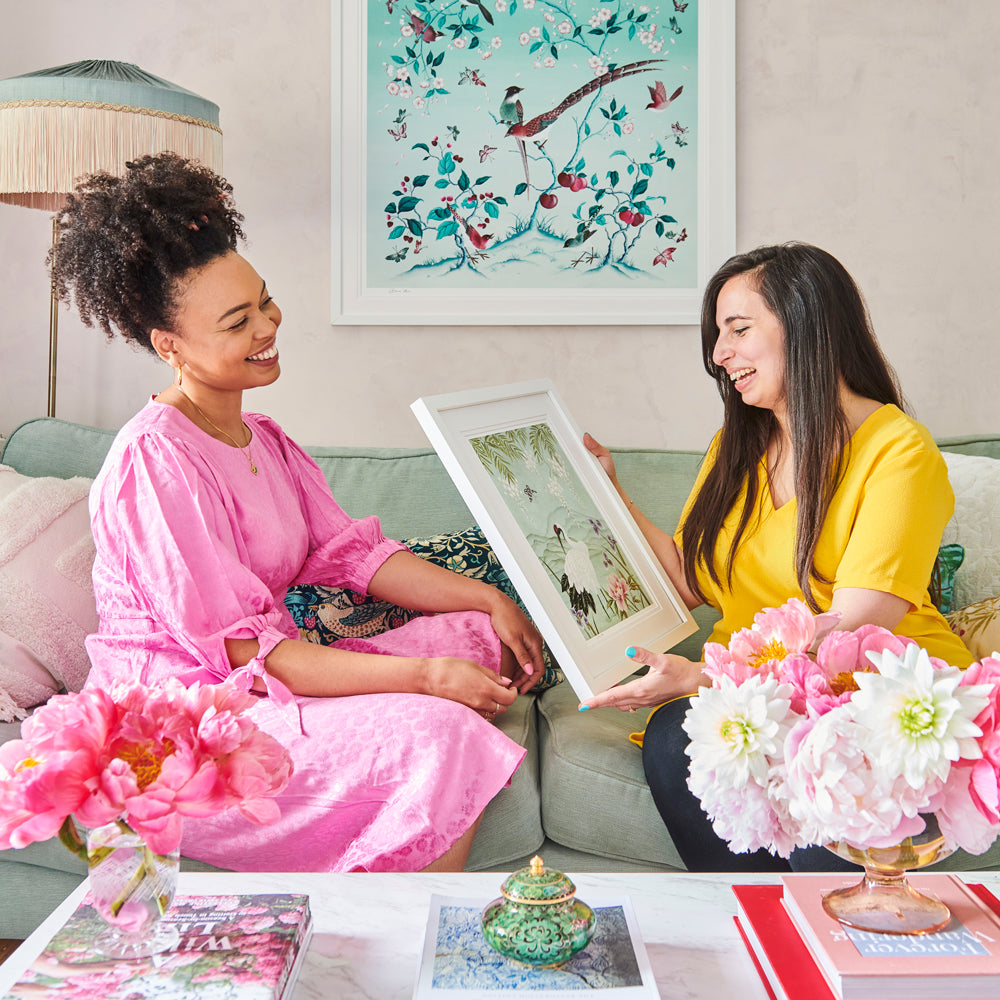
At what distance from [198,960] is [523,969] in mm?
286

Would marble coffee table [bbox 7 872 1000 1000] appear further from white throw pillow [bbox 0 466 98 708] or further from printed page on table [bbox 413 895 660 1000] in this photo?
white throw pillow [bbox 0 466 98 708]

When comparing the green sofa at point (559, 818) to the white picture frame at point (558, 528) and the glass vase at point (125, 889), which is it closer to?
the white picture frame at point (558, 528)

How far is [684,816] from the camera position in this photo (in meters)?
1.41

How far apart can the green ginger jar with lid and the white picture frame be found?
20.4 inches

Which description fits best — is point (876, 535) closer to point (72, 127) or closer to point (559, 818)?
point (559, 818)

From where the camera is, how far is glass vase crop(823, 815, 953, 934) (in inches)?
33.9

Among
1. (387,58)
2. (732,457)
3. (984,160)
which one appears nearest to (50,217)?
(387,58)

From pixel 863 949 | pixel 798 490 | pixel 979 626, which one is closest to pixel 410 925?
pixel 863 949

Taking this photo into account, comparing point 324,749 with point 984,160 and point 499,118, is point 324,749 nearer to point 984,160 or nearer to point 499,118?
point 499,118

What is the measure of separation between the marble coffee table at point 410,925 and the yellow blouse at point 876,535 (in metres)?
0.44

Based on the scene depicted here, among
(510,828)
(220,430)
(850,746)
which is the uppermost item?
(220,430)

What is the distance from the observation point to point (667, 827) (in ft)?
4.79

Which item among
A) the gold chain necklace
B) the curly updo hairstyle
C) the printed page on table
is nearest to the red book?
the printed page on table

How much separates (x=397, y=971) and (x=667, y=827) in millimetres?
659
